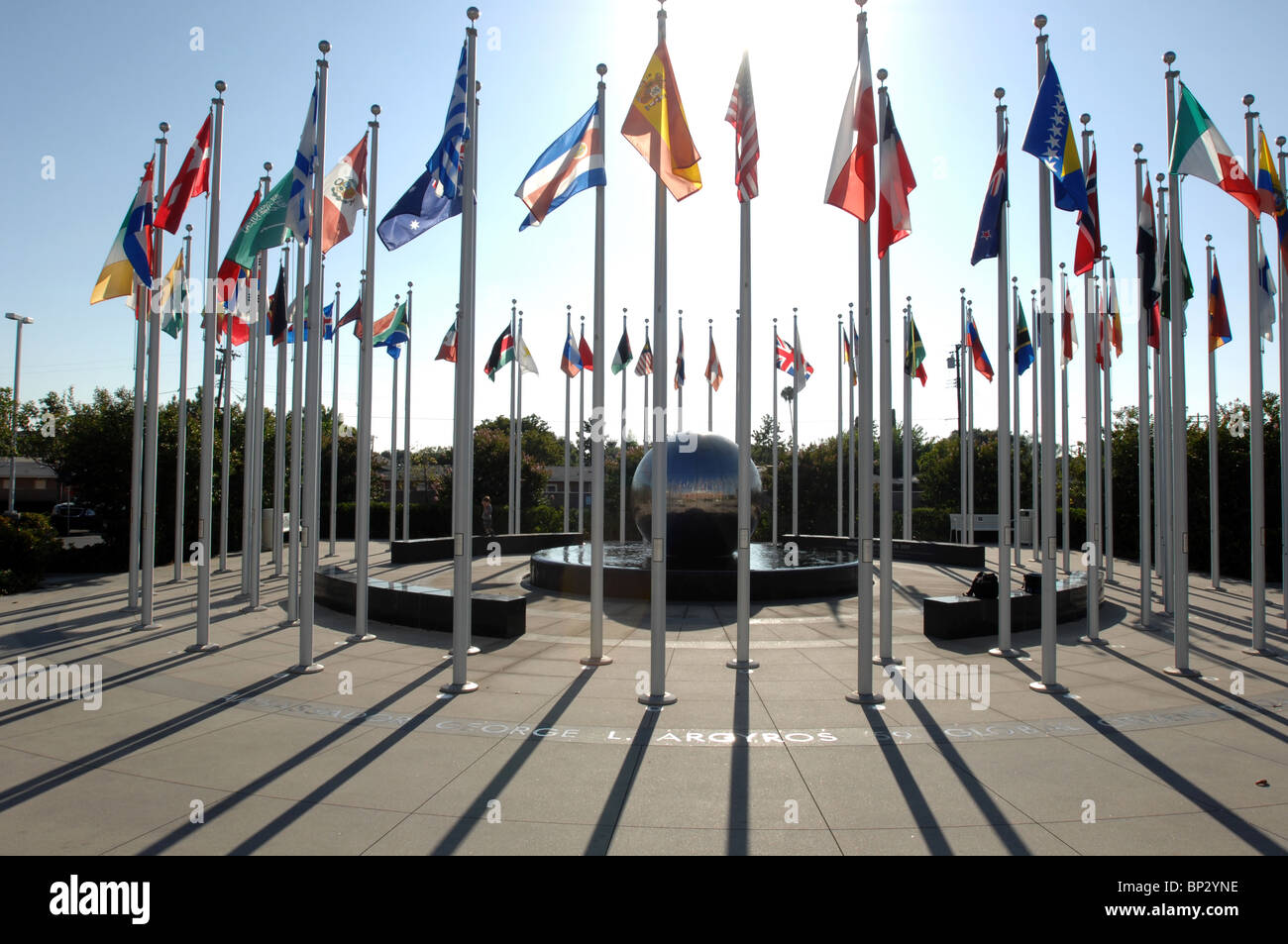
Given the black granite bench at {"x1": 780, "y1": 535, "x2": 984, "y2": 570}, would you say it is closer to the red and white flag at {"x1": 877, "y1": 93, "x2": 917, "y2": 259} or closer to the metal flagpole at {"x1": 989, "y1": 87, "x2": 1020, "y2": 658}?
the metal flagpole at {"x1": 989, "y1": 87, "x2": 1020, "y2": 658}

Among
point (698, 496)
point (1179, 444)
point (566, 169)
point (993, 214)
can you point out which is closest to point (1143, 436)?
point (1179, 444)

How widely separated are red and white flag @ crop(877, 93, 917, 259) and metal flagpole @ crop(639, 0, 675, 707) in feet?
8.21

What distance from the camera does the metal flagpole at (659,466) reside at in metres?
8.34

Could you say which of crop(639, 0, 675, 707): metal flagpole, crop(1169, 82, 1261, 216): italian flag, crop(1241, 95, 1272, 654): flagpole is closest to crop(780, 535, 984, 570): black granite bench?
crop(1241, 95, 1272, 654): flagpole

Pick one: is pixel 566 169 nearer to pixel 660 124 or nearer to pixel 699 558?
pixel 660 124

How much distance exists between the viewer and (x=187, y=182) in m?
11.0

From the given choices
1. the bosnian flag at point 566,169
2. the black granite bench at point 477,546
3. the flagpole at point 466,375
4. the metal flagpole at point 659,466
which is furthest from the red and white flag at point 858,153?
the black granite bench at point 477,546

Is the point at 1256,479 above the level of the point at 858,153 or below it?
below

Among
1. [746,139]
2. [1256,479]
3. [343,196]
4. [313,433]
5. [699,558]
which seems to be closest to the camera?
[746,139]

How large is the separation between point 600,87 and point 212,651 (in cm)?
932

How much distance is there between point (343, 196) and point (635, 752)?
8489mm

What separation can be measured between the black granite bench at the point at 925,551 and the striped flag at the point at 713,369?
6.30 metres

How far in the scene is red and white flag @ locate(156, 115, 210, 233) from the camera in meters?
11.0

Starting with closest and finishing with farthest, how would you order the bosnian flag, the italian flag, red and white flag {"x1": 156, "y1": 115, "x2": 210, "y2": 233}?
1. the bosnian flag
2. the italian flag
3. red and white flag {"x1": 156, "y1": 115, "x2": 210, "y2": 233}
